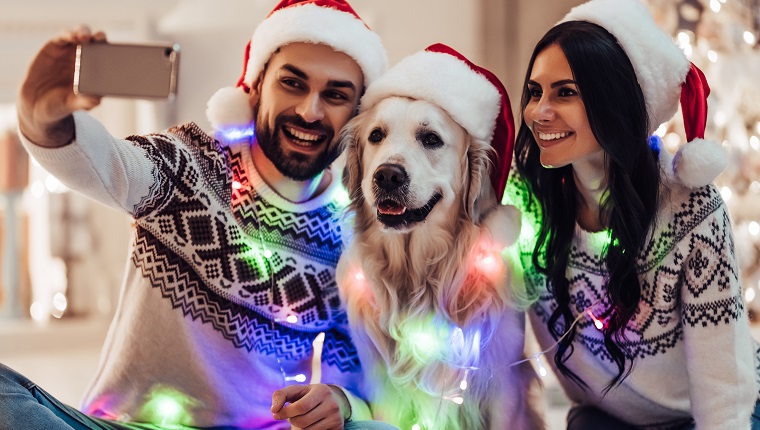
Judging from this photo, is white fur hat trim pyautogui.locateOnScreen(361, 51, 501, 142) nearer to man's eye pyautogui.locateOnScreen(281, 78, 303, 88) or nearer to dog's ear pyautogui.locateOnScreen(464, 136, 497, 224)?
dog's ear pyautogui.locateOnScreen(464, 136, 497, 224)

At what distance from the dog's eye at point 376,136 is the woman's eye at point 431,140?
9 cm

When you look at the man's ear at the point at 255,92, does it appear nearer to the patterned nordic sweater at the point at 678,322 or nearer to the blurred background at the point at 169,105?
the patterned nordic sweater at the point at 678,322

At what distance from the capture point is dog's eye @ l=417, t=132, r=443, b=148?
1.56 metres

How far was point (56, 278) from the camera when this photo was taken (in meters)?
4.03

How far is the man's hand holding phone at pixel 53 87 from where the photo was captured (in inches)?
47.5

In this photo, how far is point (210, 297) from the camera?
1597 millimetres

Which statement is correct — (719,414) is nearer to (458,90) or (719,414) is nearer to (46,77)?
(458,90)

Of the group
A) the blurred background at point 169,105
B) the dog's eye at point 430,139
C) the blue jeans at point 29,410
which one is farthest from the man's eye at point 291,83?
the blurred background at point 169,105

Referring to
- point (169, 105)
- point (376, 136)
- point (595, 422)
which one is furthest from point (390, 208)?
point (169, 105)

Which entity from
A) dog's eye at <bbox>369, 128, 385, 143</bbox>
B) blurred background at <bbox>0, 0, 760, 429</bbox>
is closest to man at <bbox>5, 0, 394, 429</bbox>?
dog's eye at <bbox>369, 128, 385, 143</bbox>

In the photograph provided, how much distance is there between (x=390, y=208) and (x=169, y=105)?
226cm

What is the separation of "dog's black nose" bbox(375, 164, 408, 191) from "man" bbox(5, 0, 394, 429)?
0.76ft

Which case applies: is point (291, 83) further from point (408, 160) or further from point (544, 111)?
point (544, 111)

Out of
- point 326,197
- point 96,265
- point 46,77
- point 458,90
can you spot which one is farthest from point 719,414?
point 96,265
